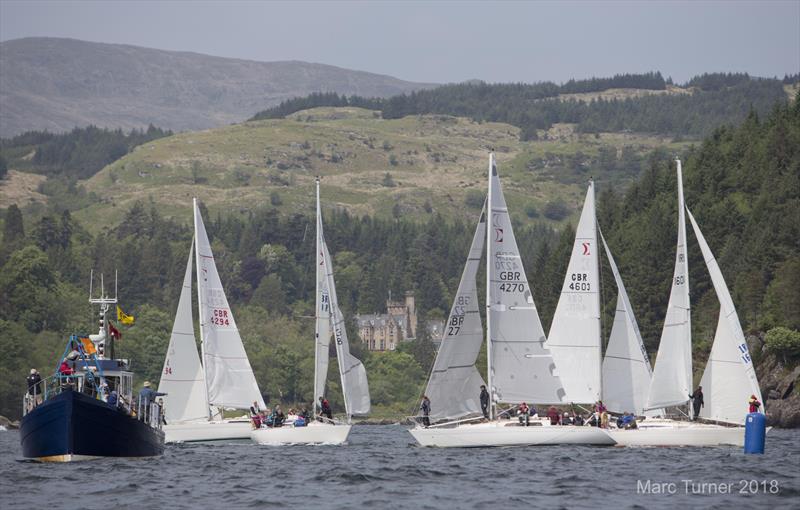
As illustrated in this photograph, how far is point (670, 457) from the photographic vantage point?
53812mm

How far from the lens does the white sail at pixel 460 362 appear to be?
58.1 metres

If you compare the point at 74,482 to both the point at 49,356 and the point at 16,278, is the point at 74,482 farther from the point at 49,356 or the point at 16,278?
the point at 16,278

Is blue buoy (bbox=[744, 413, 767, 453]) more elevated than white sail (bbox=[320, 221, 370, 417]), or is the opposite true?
white sail (bbox=[320, 221, 370, 417])

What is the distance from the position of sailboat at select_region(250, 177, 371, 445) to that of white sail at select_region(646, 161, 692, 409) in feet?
44.1

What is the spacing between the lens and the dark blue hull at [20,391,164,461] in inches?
1983

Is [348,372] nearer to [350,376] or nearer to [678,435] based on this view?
[350,376]

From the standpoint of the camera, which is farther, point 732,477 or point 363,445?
point 363,445

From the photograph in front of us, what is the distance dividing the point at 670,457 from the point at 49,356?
10639 cm

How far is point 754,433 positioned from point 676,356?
7638 millimetres

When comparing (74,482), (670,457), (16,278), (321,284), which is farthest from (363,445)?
(16,278)

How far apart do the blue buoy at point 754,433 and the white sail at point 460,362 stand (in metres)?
10.8

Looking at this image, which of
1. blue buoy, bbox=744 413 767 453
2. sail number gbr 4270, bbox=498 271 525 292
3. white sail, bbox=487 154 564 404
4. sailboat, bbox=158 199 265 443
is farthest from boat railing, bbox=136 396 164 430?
blue buoy, bbox=744 413 767 453

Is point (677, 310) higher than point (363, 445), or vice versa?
point (677, 310)

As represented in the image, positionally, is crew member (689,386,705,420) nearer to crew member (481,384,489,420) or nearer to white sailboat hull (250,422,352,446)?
crew member (481,384,489,420)
